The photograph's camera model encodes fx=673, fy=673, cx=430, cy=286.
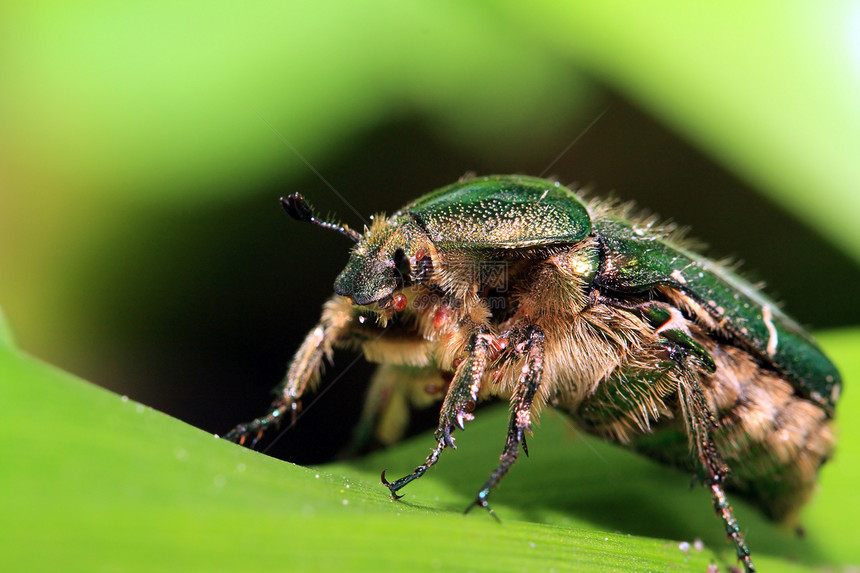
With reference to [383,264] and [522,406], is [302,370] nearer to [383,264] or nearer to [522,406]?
[383,264]

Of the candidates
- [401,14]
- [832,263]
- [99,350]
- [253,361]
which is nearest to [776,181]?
[832,263]

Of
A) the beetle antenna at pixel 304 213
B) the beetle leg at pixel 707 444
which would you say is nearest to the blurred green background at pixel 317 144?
the beetle antenna at pixel 304 213

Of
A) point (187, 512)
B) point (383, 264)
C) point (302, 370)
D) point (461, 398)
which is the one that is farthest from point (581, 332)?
point (187, 512)

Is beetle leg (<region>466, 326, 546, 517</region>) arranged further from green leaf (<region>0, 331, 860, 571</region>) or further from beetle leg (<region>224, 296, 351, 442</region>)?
beetle leg (<region>224, 296, 351, 442</region>)

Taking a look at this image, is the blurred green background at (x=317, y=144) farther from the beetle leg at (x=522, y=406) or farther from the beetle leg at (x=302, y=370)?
the beetle leg at (x=522, y=406)

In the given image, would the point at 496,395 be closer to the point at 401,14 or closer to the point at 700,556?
the point at 700,556

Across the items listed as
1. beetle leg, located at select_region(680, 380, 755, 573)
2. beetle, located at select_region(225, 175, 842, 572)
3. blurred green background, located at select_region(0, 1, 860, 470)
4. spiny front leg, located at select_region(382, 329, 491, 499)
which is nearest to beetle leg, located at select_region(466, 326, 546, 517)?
beetle, located at select_region(225, 175, 842, 572)
